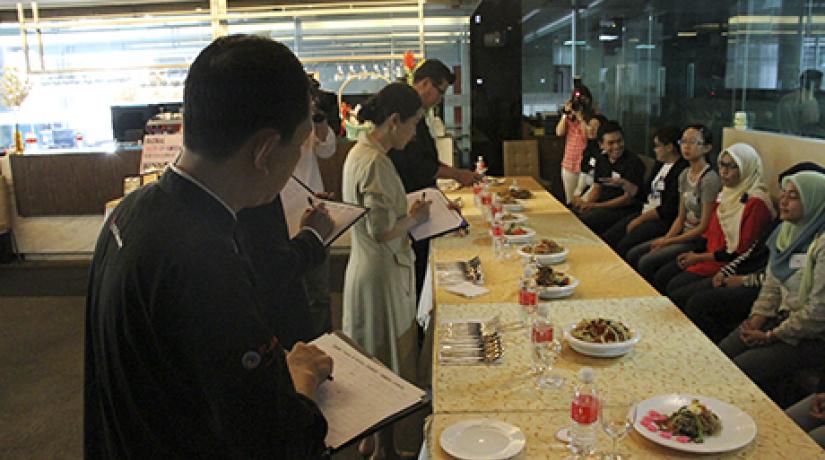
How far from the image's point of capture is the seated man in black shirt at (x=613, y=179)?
552 centimetres

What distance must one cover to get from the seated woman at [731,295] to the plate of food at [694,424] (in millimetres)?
1999

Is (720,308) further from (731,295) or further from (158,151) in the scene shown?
(158,151)

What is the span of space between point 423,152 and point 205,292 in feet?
10.2

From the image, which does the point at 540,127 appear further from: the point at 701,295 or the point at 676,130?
the point at 701,295

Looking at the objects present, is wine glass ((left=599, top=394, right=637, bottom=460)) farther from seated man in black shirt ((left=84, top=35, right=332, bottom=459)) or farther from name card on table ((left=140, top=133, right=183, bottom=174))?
name card on table ((left=140, top=133, right=183, bottom=174))

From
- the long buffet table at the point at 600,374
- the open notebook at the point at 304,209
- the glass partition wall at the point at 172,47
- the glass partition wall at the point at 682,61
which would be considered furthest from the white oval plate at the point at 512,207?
the glass partition wall at the point at 172,47

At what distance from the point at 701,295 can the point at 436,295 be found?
1.69 meters

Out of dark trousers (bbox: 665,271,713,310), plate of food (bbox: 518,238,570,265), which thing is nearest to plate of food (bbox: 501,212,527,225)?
plate of food (bbox: 518,238,570,265)

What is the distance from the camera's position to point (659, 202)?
16.7 ft

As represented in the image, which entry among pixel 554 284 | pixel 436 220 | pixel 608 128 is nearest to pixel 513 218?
pixel 436 220

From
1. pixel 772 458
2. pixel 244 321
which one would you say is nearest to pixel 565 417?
pixel 772 458

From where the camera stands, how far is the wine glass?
1.43 meters

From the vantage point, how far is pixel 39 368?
4.10 meters

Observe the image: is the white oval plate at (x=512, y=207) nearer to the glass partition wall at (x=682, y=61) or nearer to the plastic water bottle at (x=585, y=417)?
the glass partition wall at (x=682, y=61)
